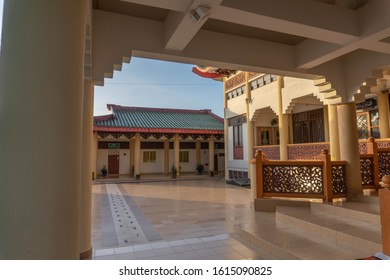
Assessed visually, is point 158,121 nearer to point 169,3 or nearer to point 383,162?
point 383,162

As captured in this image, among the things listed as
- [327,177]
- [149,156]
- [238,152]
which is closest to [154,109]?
[149,156]

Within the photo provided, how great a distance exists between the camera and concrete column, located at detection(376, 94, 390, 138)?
8.59m

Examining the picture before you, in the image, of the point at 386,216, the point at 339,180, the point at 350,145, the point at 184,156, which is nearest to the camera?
the point at 386,216

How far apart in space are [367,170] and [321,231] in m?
3.06

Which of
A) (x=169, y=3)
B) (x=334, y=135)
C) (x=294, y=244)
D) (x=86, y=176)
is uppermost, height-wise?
(x=169, y=3)

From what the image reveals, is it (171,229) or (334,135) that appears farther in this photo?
(334,135)

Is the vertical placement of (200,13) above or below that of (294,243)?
above

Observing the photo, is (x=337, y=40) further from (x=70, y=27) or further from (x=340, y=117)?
(x=70, y=27)

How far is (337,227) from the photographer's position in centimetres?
412

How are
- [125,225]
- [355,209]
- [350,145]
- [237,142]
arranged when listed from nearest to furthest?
[355,209] → [350,145] → [125,225] → [237,142]

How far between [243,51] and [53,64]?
12.1ft

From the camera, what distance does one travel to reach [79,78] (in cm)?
139

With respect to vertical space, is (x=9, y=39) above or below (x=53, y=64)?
above

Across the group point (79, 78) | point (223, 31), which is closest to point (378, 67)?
point (223, 31)
